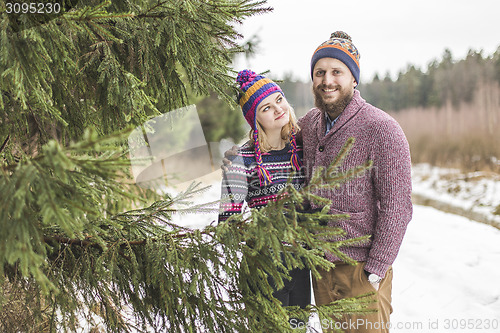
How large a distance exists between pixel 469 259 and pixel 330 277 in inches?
156

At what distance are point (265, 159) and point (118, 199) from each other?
108cm

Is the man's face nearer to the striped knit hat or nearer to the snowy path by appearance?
the striped knit hat

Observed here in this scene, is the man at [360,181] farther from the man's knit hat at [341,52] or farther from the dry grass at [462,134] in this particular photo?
the dry grass at [462,134]

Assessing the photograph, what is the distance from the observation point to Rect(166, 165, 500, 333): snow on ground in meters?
A: 3.66

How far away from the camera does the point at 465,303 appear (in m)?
3.99

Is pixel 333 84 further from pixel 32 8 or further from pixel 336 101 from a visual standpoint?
pixel 32 8

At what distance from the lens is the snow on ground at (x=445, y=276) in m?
3.66

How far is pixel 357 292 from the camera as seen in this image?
2066mm

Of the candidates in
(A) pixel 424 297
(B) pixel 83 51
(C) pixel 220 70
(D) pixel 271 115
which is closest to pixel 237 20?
(C) pixel 220 70

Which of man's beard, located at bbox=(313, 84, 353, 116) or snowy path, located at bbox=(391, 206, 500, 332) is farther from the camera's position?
snowy path, located at bbox=(391, 206, 500, 332)

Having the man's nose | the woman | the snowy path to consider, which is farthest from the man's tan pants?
the snowy path

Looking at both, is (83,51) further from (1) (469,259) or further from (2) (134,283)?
(1) (469,259)

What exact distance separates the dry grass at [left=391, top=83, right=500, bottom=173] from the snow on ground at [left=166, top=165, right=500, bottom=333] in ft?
11.5

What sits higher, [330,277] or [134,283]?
[134,283]
